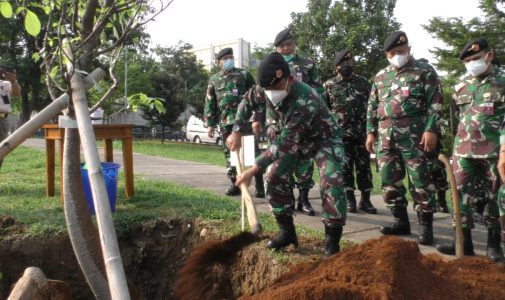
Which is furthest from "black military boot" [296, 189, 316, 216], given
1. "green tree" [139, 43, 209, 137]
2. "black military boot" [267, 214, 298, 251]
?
"green tree" [139, 43, 209, 137]

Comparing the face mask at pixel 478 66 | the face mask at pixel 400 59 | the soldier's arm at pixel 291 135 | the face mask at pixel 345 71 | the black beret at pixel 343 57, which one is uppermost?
the black beret at pixel 343 57

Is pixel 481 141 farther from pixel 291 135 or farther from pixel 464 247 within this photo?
pixel 291 135

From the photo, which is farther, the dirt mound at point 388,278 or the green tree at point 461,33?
the green tree at point 461,33

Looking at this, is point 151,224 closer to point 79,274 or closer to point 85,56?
point 79,274

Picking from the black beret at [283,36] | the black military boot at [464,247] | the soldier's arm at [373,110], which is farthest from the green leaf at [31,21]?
the black beret at [283,36]

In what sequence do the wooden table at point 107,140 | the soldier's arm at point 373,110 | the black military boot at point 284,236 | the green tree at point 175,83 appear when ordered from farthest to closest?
1. the green tree at point 175,83
2. the wooden table at point 107,140
3. the soldier's arm at point 373,110
4. the black military boot at point 284,236

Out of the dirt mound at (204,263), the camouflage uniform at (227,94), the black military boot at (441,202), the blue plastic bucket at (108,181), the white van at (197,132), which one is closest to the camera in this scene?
the dirt mound at (204,263)

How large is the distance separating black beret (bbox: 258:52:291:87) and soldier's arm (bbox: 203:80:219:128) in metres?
2.98

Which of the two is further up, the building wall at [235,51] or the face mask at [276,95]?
the building wall at [235,51]

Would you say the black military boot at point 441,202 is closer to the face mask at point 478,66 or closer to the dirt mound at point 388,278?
the face mask at point 478,66

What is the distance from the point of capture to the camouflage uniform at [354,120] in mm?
5590

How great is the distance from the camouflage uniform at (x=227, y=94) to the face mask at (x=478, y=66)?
296cm

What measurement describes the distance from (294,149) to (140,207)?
235cm

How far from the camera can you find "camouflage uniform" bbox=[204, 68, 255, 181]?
611cm
